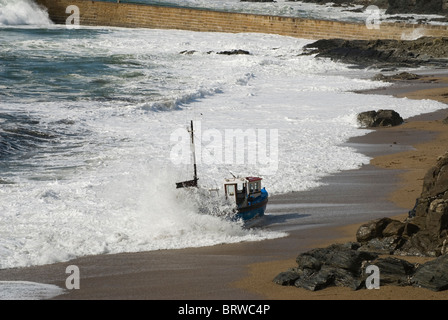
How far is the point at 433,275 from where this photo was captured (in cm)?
917

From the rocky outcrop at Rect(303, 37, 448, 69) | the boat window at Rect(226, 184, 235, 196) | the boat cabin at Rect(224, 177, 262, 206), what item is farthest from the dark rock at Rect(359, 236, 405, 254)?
the rocky outcrop at Rect(303, 37, 448, 69)

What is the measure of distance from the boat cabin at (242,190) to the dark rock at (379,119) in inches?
413

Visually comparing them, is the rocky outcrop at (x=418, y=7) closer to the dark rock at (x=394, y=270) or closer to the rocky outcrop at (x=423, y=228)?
the rocky outcrop at (x=423, y=228)

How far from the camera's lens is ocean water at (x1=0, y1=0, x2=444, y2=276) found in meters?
13.1

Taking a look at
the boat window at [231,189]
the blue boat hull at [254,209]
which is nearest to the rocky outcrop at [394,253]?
the blue boat hull at [254,209]

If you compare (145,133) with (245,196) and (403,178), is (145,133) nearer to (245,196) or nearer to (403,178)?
(403,178)

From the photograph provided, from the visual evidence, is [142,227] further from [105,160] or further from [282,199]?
[105,160]

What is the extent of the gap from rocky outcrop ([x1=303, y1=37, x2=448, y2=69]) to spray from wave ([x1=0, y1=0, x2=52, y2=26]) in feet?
63.2

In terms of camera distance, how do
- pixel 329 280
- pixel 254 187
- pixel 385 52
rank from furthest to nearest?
pixel 385 52
pixel 254 187
pixel 329 280

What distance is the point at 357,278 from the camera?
31.6 feet

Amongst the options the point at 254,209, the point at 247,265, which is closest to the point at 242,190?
the point at 254,209

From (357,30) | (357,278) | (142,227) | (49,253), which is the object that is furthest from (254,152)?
(357,30)

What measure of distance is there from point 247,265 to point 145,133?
456 inches
